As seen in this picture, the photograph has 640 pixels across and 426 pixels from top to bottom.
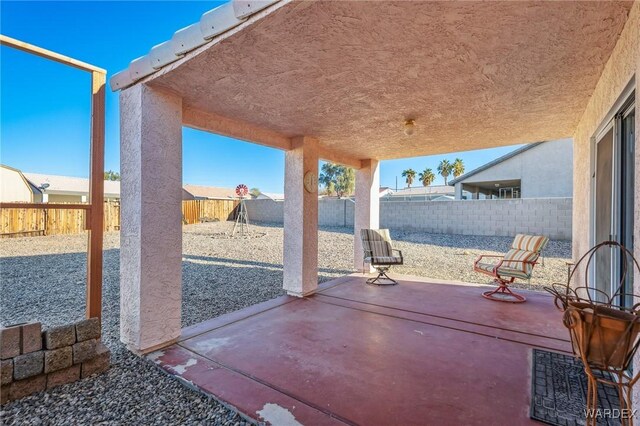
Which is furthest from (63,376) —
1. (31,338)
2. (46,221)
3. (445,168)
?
(445,168)

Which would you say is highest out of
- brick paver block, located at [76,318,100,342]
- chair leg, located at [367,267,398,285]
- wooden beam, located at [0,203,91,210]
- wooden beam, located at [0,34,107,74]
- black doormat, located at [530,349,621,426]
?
wooden beam, located at [0,34,107,74]

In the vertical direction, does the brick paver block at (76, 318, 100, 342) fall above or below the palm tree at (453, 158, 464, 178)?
below

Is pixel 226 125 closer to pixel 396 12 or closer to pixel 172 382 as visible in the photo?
pixel 396 12

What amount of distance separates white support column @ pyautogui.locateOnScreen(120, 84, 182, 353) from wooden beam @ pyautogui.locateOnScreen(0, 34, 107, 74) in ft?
1.07

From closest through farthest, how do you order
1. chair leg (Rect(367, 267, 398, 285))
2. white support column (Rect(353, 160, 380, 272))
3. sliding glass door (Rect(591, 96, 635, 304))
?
sliding glass door (Rect(591, 96, 635, 304))
chair leg (Rect(367, 267, 398, 285))
white support column (Rect(353, 160, 380, 272))

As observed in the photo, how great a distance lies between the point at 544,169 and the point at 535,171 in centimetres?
38

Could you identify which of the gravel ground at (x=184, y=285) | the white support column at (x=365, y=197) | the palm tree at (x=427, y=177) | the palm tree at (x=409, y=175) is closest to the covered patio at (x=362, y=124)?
the gravel ground at (x=184, y=285)

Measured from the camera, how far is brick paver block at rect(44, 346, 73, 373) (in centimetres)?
232

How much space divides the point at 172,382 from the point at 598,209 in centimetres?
469

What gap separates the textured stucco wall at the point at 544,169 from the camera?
536 inches

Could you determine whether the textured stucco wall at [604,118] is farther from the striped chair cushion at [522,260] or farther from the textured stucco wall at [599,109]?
the striped chair cushion at [522,260]

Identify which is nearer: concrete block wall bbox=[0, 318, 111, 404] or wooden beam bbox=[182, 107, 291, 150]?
concrete block wall bbox=[0, 318, 111, 404]

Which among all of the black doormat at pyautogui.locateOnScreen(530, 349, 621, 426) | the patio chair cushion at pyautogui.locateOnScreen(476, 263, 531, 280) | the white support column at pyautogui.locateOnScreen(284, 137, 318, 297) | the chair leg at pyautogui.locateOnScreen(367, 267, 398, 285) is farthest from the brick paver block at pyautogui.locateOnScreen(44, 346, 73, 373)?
the patio chair cushion at pyautogui.locateOnScreen(476, 263, 531, 280)

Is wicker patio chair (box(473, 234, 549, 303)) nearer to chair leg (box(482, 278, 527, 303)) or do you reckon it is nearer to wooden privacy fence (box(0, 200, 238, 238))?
chair leg (box(482, 278, 527, 303))
